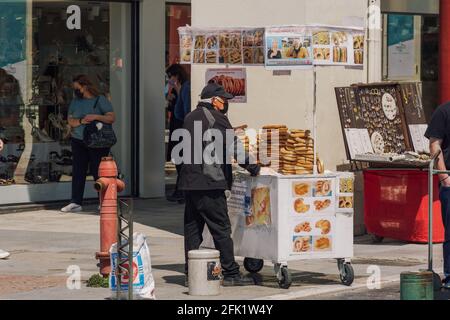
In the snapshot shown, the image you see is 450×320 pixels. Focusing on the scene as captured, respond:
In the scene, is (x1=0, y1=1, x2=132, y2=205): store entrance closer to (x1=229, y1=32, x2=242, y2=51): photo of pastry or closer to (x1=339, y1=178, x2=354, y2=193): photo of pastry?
(x1=229, y1=32, x2=242, y2=51): photo of pastry

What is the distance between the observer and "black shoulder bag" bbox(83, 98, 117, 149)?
18.3 m

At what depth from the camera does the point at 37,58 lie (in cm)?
1925

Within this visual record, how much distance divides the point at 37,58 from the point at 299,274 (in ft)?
25.3

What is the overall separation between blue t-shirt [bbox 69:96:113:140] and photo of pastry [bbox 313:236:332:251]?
7.09 metres

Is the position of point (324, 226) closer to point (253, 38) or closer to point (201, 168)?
point (201, 168)

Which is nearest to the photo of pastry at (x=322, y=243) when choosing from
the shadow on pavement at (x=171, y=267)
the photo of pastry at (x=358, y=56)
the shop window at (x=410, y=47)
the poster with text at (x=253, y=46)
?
the shadow on pavement at (x=171, y=267)

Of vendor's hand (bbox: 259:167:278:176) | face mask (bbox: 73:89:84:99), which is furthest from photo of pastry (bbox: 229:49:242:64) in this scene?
face mask (bbox: 73:89:84:99)

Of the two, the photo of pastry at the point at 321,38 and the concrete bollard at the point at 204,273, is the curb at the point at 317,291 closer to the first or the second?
the concrete bollard at the point at 204,273

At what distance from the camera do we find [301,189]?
11.9m

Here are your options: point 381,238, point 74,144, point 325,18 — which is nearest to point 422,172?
point 381,238

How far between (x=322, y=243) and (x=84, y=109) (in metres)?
7.32

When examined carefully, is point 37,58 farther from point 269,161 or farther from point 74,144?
point 269,161

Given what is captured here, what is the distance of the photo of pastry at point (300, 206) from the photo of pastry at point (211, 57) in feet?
7.11

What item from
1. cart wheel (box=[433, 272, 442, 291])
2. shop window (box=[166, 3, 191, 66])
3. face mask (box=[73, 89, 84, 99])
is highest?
shop window (box=[166, 3, 191, 66])
